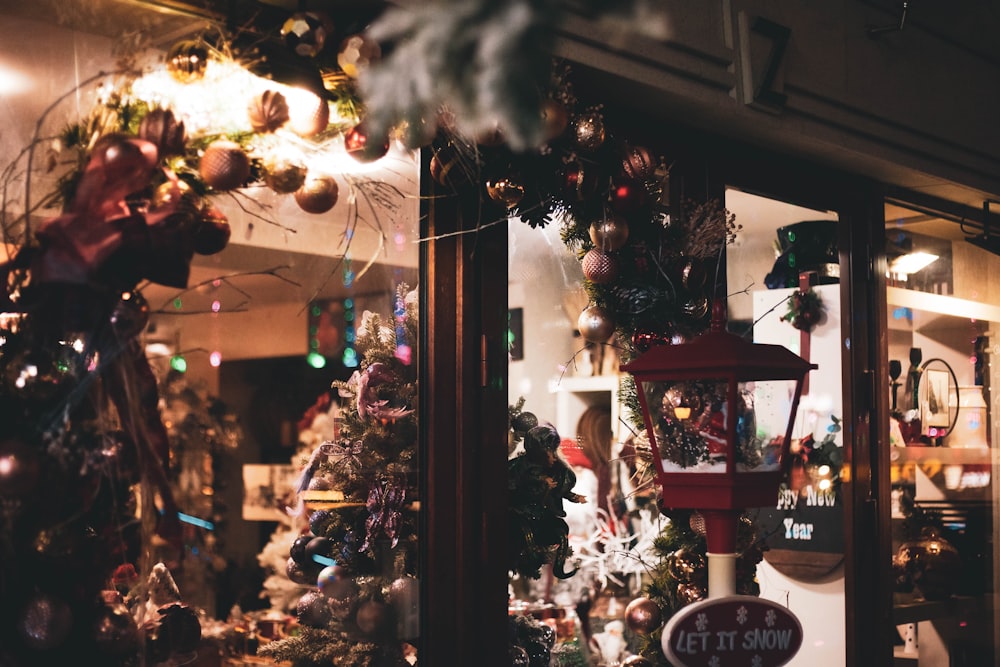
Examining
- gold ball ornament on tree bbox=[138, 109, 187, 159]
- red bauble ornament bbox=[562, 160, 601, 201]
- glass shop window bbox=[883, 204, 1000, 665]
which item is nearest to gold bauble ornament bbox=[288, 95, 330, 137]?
gold ball ornament on tree bbox=[138, 109, 187, 159]

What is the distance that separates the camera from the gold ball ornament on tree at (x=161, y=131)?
2.23 metres

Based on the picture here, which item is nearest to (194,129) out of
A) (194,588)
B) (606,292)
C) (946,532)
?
(194,588)

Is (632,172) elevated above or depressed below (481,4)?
above

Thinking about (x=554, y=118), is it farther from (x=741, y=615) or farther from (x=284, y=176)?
(x=741, y=615)

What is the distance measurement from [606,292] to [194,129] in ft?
5.20

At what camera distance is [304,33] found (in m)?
2.56

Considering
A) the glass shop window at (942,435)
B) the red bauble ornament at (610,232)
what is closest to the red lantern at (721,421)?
the red bauble ornament at (610,232)

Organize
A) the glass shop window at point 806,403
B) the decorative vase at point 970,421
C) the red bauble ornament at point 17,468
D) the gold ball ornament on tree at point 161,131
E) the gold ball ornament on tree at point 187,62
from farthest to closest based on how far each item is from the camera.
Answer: the decorative vase at point 970,421
the glass shop window at point 806,403
the gold ball ornament on tree at point 187,62
the gold ball ornament on tree at point 161,131
the red bauble ornament at point 17,468

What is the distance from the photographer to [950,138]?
4.69 m

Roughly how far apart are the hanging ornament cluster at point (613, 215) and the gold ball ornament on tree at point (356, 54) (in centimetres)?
40

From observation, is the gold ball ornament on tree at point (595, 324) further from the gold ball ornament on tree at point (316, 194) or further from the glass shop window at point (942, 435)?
the glass shop window at point (942, 435)

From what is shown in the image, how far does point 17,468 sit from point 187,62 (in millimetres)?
900

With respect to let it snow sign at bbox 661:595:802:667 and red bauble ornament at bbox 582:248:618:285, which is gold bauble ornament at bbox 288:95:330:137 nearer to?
red bauble ornament at bbox 582:248:618:285

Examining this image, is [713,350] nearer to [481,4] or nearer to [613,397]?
[613,397]
